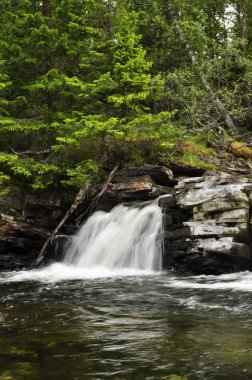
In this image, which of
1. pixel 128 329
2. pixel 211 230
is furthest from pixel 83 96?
pixel 128 329

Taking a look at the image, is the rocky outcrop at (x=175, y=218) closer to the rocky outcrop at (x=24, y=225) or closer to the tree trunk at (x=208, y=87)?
the rocky outcrop at (x=24, y=225)

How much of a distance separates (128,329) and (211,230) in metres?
5.23

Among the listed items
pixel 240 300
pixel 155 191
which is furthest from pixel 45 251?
pixel 240 300

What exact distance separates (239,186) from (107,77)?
612 cm

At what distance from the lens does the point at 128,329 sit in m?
5.95

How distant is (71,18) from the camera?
16.2m

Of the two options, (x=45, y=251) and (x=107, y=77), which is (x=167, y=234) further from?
(x=107, y=77)

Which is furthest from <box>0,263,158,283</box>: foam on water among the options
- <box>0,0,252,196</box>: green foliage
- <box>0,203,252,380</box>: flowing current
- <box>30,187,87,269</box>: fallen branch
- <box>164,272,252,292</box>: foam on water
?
<box>0,0,252,196</box>: green foliage

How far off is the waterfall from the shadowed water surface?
1.65 metres

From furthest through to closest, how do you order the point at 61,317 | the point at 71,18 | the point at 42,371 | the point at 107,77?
the point at 71,18
the point at 107,77
the point at 61,317
the point at 42,371

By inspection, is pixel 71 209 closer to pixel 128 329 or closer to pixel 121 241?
pixel 121 241

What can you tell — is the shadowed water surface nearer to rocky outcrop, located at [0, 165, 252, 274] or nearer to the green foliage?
rocky outcrop, located at [0, 165, 252, 274]

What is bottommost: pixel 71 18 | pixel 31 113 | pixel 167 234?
pixel 167 234

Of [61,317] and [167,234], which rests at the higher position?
[167,234]
